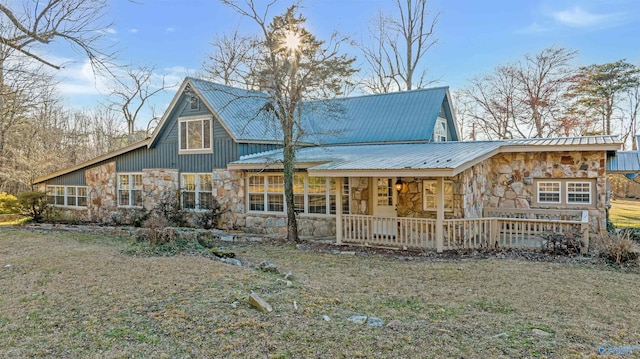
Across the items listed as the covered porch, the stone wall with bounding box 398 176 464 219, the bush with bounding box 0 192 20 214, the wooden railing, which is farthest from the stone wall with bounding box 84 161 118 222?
the stone wall with bounding box 398 176 464 219

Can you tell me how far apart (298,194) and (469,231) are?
5479mm

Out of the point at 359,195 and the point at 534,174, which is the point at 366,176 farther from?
the point at 534,174

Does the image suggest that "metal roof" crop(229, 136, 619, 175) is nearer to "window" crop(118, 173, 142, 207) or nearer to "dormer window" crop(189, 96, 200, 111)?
"dormer window" crop(189, 96, 200, 111)

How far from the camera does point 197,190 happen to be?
14984 mm

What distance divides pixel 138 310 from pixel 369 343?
322cm

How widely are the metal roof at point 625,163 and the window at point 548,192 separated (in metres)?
5.37

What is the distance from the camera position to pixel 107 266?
26.7 ft

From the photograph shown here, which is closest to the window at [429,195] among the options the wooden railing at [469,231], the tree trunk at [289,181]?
the wooden railing at [469,231]

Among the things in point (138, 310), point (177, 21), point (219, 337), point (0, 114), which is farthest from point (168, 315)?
point (0, 114)

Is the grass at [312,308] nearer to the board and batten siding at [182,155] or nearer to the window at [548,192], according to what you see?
the window at [548,192]

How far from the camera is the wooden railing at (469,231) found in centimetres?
945

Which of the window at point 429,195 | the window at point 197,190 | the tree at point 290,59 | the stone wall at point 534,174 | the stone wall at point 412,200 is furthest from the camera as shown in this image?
the window at point 197,190

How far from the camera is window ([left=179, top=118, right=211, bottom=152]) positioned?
1460 centimetres

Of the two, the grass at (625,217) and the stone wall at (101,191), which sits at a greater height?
the stone wall at (101,191)
